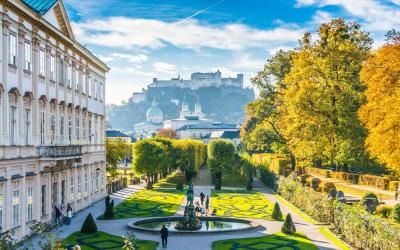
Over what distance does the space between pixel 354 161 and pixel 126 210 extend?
2430cm

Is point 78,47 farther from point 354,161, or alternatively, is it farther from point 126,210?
point 354,161

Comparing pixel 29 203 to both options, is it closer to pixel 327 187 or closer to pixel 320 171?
pixel 327 187

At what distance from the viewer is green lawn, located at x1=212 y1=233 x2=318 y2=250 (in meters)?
32.9

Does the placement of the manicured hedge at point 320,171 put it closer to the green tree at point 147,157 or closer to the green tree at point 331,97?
the green tree at point 331,97

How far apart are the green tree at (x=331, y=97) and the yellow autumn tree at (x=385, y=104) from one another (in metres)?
7.31

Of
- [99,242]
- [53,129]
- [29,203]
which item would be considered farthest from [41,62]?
[99,242]

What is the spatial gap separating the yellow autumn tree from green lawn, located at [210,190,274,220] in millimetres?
10805

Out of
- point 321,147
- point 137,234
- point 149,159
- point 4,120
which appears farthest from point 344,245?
point 149,159

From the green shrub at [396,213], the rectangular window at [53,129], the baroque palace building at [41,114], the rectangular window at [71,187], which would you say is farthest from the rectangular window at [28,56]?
the green shrub at [396,213]

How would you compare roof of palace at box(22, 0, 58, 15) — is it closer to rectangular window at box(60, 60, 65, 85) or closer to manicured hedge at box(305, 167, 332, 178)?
rectangular window at box(60, 60, 65, 85)

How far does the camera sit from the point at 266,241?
35.0 meters

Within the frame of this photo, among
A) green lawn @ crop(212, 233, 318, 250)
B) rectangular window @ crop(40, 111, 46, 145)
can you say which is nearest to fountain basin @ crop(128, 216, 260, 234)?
green lawn @ crop(212, 233, 318, 250)

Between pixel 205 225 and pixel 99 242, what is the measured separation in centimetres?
957

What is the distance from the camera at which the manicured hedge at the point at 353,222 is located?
28.7 metres
